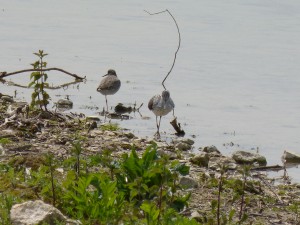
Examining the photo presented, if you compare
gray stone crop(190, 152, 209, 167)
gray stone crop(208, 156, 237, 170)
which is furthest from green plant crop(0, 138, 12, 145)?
gray stone crop(208, 156, 237, 170)

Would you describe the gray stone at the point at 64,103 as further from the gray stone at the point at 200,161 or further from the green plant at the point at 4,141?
the green plant at the point at 4,141

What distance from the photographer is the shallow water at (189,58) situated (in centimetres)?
1367

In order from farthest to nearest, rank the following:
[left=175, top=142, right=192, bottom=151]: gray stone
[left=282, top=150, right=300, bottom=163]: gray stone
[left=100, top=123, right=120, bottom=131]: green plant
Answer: [left=100, top=123, right=120, bottom=131]: green plant, [left=282, top=150, right=300, bottom=163]: gray stone, [left=175, top=142, right=192, bottom=151]: gray stone

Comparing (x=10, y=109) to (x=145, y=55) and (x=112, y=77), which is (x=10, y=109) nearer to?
(x=112, y=77)

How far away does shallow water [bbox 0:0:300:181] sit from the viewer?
13.7 m

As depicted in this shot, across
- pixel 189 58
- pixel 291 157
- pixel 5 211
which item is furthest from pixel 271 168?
pixel 189 58

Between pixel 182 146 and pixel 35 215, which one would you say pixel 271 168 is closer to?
pixel 182 146

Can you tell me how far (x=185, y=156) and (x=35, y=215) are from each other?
16.7 ft

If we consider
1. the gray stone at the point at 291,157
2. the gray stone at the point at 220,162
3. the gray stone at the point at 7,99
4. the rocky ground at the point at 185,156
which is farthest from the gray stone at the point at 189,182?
the gray stone at the point at 7,99

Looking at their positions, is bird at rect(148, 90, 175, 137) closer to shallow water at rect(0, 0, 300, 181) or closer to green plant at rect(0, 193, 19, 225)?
shallow water at rect(0, 0, 300, 181)

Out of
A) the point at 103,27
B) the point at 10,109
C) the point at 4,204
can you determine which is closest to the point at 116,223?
the point at 4,204

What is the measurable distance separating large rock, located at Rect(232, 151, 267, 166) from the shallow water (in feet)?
1.43

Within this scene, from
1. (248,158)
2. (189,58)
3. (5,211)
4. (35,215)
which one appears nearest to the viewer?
(35,215)

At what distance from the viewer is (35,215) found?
589 centimetres
